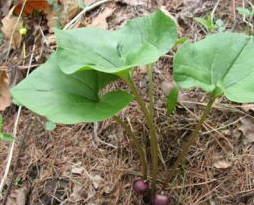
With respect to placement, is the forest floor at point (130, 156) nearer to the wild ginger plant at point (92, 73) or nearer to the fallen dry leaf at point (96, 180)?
the fallen dry leaf at point (96, 180)

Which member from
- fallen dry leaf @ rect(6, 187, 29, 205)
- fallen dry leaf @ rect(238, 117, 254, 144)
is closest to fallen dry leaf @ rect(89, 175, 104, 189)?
fallen dry leaf @ rect(6, 187, 29, 205)

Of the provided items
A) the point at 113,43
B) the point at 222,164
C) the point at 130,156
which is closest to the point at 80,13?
the point at 113,43

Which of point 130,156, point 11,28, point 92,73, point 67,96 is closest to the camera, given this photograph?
point 67,96

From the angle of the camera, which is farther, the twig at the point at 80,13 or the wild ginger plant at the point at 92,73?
the twig at the point at 80,13

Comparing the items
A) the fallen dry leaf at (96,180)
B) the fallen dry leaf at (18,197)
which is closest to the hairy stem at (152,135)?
the fallen dry leaf at (96,180)

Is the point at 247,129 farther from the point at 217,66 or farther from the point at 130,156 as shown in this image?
the point at 130,156

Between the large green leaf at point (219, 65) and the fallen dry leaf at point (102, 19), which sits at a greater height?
the large green leaf at point (219, 65)
